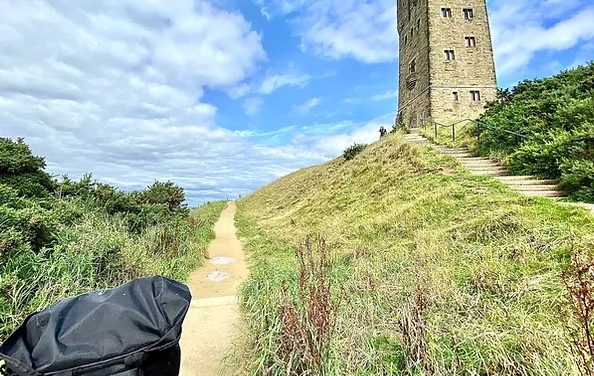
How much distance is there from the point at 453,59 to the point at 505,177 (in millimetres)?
16993

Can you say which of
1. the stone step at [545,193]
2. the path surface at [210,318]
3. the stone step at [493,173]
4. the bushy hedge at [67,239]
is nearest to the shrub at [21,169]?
the bushy hedge at [67,239]

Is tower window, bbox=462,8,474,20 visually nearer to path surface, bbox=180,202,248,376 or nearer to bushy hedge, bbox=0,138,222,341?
bushy hedge, bbox=0,138,222,341

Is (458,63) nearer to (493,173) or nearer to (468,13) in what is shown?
(468,13)

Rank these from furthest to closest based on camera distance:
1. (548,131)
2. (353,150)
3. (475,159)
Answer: (353,150) < (475,159) < (548,131)

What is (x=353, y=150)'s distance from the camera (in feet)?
70.9

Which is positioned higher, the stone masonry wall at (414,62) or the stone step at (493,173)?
the stone masonry wall at (414,62)

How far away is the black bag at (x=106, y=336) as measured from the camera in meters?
1.54

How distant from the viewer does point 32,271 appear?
4.18m

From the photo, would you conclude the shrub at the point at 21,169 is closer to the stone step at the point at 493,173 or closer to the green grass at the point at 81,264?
the green grass at the point at 81,264

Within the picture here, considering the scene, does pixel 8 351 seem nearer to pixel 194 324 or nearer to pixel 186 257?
pixel 194 324

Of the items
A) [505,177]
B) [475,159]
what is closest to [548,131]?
[475,159]

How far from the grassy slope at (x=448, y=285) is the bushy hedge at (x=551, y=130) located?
1.67 metres

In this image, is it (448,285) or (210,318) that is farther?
(210,318)

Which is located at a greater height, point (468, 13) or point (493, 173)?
point (468, 13)
